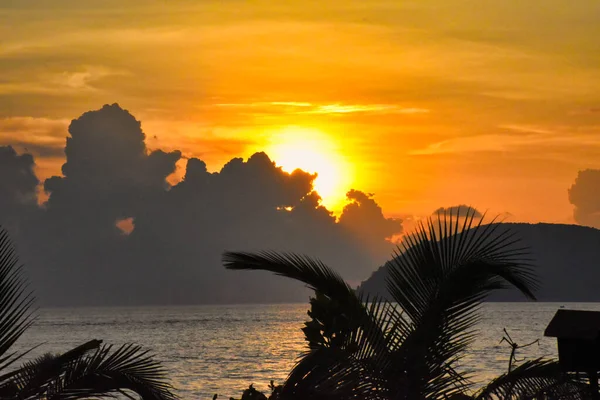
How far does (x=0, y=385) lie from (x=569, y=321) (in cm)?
711

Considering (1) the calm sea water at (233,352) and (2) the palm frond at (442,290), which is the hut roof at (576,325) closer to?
(2) the palm frond at (442,290)

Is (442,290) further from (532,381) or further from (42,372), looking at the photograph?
(42,372)

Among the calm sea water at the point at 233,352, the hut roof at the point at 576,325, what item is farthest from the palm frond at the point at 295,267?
the calm sea water at the point at 233,352

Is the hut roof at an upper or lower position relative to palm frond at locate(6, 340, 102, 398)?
upper

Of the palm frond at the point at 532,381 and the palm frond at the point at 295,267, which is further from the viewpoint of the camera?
the palm frond at the point at 532,381

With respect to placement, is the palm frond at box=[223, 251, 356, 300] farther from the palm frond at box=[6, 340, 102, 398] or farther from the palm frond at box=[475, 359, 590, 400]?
the palm frond at box=[475, 359, 590, 400]

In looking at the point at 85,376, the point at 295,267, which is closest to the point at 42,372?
the point at 85,376

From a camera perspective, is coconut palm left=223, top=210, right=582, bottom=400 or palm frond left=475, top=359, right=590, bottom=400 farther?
palm frond left=475, top=359, right=590, bottom=400

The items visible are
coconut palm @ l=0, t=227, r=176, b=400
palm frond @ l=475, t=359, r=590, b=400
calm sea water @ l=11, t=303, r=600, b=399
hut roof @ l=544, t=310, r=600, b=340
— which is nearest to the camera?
coconut palm @ l=0, t=227, r=176, b=400

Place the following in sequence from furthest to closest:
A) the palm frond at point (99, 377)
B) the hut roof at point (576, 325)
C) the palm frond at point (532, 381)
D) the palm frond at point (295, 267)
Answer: the hut roof at point (576, 325) < the palm frond at point (532, 381) < the palm frond at point (99, 377) < the palm frond at point (295, 267)

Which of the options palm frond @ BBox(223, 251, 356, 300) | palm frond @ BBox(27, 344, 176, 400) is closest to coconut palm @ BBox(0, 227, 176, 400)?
palm frond @ BBox(27, 344, 176, 400)

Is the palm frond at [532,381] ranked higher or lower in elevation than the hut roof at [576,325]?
lower

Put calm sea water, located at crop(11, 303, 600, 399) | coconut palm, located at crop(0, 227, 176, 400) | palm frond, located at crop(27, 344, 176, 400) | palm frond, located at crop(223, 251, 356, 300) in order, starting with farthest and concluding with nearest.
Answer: calm sea water, located at crop(11, 303, 600, 399) → palm frond, located at crop(27, 344, 176, 400) → coconut palm, located at crop(0, 227, 176, 400) → palm frond, located at crop(223, 251, 356, 300)

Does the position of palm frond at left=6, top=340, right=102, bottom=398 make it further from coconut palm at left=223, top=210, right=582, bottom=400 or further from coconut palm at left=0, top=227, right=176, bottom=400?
coconut palm at left=223, top=210, right=582, bottom=400
